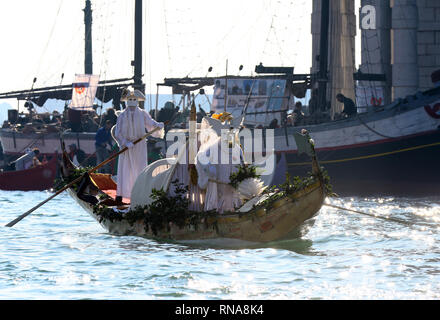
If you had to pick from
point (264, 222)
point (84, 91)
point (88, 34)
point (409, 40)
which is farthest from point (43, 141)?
point (264, 222)

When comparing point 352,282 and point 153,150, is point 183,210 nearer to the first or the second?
point 352,282

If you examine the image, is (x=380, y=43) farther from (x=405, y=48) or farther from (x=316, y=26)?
(x=405, y=48)

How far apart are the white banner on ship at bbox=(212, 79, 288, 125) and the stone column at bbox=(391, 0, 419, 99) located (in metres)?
5.07

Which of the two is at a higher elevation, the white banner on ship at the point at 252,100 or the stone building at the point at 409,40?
the stone building at the point at 409,40

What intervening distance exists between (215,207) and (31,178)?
1855 cm

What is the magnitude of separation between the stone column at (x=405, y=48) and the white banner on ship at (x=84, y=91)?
550 inches

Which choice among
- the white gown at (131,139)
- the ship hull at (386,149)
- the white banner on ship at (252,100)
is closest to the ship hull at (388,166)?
the ship hull at (386,149)

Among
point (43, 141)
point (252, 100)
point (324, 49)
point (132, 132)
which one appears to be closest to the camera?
point (132, 132)

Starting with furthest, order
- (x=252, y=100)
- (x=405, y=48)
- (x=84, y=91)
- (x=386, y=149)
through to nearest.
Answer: (x=84, y=91) → (x=405, y=48) → (x=252, y=100) → (x=386, y=149)

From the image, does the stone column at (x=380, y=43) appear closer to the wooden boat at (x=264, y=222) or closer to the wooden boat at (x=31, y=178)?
the wooden boat at (x=31, y=178)

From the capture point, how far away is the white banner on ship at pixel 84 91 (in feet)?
134

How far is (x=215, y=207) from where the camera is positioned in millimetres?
15125
